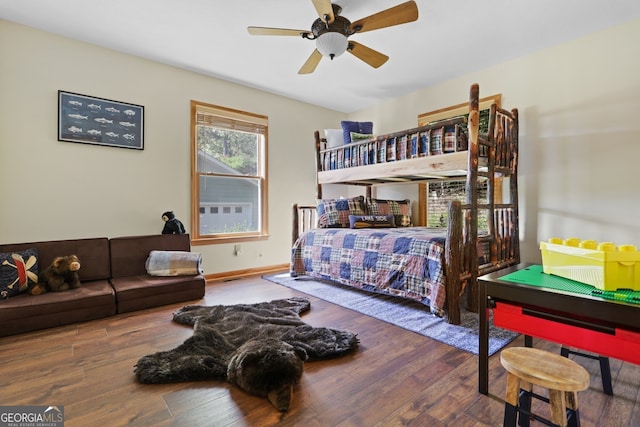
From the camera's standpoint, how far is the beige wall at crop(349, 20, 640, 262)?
2.87 meters

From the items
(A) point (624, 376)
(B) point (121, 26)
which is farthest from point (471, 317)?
(B) point (121, 26)

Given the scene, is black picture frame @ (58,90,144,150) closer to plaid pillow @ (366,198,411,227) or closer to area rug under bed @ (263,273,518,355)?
area rug under bed @ (263,273,518,355)

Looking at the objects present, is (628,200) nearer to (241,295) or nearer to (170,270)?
(241,295)

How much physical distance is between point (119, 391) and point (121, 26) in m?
3.11

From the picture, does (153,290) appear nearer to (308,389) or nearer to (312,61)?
(308,389)

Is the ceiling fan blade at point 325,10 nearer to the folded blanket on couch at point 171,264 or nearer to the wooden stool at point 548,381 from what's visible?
the wooden stool at point 548,381

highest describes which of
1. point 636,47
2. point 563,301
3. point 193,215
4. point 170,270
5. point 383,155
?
point 636,47

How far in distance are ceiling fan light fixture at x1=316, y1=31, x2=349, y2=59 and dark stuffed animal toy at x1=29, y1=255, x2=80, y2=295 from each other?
2837 mm

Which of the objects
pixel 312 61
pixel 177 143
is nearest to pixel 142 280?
pixel 177 143

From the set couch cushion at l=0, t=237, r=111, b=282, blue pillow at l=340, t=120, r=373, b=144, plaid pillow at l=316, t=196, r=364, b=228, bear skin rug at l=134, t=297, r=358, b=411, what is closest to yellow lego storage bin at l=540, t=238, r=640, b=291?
bear skin rug at l=134, t=297, r=358, b=411

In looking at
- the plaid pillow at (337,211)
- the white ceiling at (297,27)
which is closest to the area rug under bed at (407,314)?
the plaid pillow at (337,211)

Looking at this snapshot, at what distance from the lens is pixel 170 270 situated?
121 inches

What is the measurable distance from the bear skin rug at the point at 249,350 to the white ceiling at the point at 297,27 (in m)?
2.63

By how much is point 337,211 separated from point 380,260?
1.24 meters
